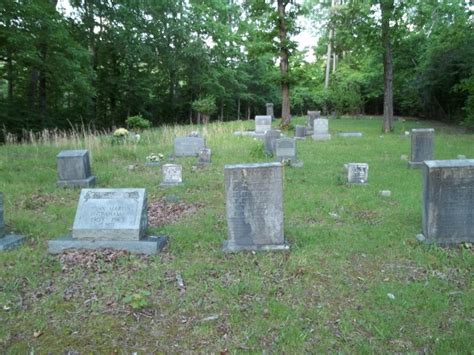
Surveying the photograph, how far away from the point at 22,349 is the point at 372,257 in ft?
12.9

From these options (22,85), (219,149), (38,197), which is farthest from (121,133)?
(22,85)

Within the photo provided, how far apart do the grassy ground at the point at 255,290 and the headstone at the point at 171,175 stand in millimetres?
1909

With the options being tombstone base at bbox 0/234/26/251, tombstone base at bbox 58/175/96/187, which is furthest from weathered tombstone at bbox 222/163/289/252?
tombstone base at bbox 58/175/96/187

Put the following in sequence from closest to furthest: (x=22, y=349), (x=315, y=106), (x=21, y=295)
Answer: (x=22, y=349) → (x=21, y=295) → (x=315, y=106)

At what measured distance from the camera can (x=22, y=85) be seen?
1045 inches

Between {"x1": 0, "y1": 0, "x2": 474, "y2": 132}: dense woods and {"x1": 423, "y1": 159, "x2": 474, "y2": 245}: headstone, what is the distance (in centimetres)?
1536

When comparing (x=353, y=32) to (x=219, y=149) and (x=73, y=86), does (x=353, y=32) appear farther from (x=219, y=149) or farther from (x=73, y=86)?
(x=73, y=86)

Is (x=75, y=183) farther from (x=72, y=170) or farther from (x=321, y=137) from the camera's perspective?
(x=321, y=137)

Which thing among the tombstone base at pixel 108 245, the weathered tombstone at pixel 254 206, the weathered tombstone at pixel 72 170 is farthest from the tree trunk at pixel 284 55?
the tombstone base at pixel 108 245

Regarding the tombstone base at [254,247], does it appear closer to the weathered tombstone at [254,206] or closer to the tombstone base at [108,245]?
the weathered tombstone at [254,206]

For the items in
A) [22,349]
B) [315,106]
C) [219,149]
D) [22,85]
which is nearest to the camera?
[22,349]

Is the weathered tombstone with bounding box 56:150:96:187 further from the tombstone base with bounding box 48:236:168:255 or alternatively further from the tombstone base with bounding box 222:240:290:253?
the tombstone base with bounding box 222:240:290:253

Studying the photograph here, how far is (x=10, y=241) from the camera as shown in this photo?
5.72 meters

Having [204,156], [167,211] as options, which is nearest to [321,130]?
[204,156]
